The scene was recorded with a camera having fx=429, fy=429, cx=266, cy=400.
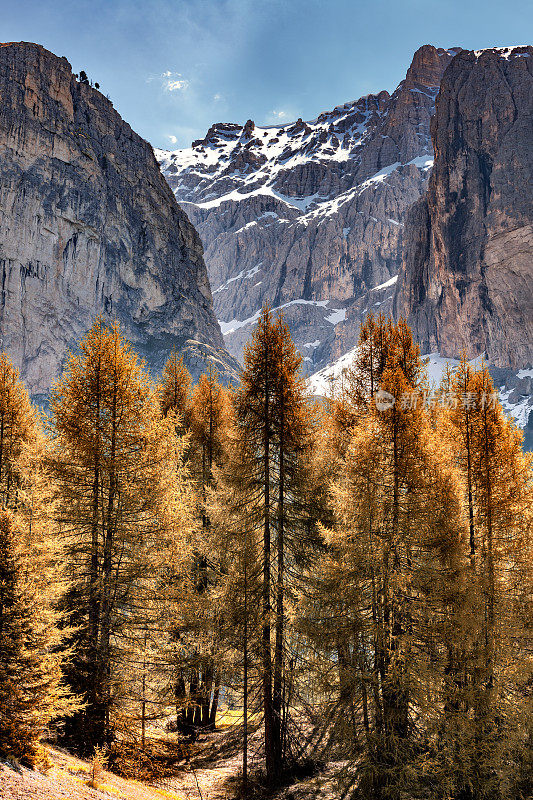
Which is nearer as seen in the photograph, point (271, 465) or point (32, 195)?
point (271, 465)

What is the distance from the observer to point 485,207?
114000 millimetres

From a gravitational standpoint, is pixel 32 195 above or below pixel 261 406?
above

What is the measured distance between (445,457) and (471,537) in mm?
2142

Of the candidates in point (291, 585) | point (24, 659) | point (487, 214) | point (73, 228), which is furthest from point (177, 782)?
point (487, 214)

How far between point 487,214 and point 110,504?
431ft

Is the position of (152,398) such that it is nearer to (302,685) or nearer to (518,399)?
(302,685)

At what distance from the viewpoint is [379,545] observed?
28.5 ft

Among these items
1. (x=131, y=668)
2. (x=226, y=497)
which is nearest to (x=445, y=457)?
(x=226, y=497)

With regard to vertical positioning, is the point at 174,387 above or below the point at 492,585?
above

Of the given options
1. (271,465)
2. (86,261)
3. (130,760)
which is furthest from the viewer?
(86,261)

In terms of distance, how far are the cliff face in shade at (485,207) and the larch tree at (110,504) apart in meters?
120

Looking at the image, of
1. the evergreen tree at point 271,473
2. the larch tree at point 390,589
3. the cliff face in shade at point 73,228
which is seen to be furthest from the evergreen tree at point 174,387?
the cliff face in shade at point 73,228

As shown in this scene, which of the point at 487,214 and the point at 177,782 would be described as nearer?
the point at 177,782

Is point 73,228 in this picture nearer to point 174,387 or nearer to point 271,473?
point 174,387
